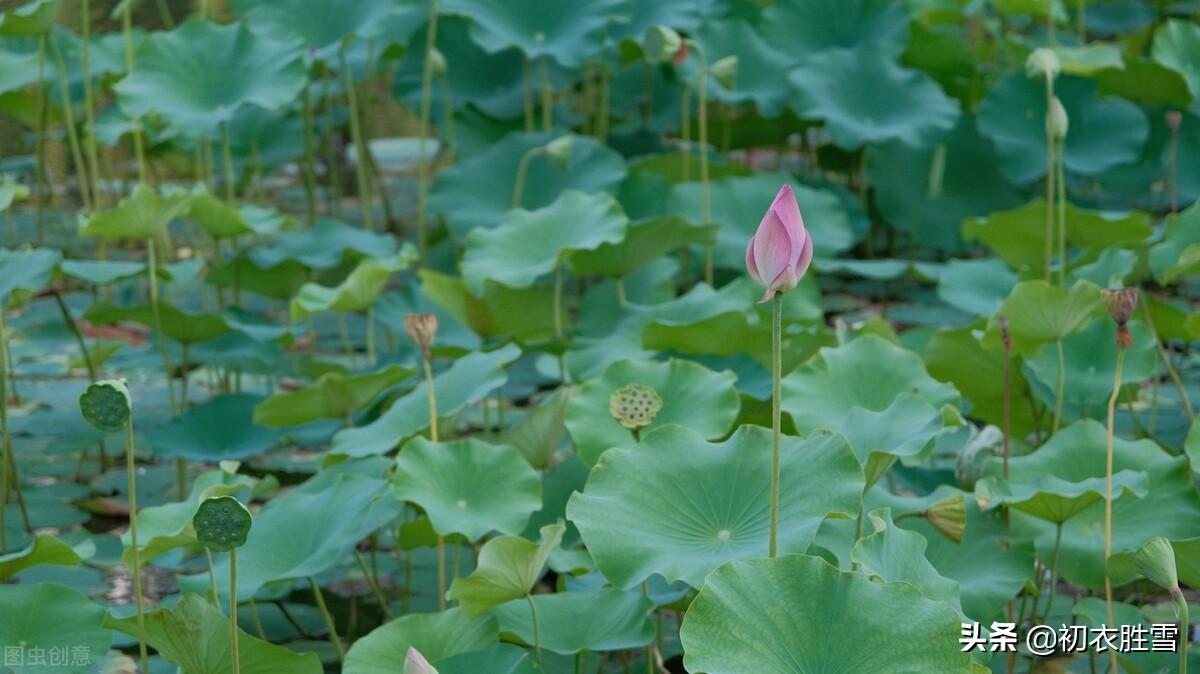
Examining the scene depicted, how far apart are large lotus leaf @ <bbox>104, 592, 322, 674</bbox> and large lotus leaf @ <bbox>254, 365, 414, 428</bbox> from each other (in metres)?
0.56

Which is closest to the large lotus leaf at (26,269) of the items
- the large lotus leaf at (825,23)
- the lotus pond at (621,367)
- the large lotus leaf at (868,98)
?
the lotus pond at (621,367)

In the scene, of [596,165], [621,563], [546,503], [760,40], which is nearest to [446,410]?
[546,503]

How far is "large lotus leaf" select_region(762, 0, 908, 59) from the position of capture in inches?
127

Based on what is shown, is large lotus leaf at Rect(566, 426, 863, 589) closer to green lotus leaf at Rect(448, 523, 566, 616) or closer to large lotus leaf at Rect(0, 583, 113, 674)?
green lotus leaf at Rect(448, 523, 566, 616)

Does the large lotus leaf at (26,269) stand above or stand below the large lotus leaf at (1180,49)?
below

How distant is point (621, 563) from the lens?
120 centimetres

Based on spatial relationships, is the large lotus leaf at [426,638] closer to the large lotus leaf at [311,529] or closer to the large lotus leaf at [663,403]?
the large lotus leaf at [311,529]

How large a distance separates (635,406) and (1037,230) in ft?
4.10

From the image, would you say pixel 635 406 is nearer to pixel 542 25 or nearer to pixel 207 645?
pixel 207 645

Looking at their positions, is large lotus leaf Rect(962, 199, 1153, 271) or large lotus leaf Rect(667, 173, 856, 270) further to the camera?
large lotus leaf Rect(667, 173, 856, 270)

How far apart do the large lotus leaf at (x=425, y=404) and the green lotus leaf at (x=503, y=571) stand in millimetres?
358

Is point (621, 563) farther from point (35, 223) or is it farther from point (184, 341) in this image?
point (35, 223)

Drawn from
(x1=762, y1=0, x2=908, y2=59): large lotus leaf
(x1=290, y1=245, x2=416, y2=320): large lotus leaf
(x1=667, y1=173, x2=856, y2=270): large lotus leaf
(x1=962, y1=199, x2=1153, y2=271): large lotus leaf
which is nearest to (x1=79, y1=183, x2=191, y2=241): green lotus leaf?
(x1=290, y1=245, x2=416, y2=320): large lotus leaf

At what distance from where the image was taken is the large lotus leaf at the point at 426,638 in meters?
1.28
